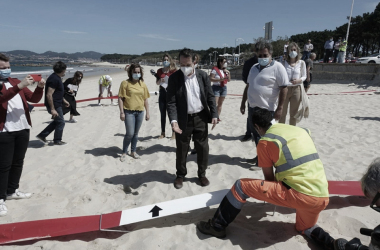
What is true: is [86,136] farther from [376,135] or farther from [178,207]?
[376,135]

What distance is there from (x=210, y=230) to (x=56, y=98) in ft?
14.8

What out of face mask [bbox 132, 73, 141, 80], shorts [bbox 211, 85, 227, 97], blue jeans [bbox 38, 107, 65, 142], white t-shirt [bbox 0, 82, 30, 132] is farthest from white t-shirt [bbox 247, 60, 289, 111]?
blue jeans [bbox 38, 107, 65, 142]

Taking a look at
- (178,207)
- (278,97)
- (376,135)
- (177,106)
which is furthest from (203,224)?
(376,135)

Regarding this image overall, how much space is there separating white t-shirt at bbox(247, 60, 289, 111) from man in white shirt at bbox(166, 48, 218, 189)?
→ 0.80m

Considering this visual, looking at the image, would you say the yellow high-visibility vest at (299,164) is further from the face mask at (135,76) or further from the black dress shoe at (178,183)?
the face mask at (135,76)

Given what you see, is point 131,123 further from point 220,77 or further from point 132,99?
point 220,77

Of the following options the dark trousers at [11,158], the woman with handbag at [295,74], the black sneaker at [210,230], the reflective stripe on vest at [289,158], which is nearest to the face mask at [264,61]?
the woman with handbag at [295,74]

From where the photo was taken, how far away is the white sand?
8.40 feet

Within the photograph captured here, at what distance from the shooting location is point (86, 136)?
6.33 metres

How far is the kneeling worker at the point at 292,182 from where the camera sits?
7.27 ft

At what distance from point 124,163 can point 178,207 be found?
2.10m

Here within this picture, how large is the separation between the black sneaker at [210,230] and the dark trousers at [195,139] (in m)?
1.08

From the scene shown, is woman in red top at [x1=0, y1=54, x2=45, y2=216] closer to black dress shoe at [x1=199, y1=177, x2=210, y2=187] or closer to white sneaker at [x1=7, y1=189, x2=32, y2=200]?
white sneaker at [x1=7, y1=189, x2=32, y2=200]

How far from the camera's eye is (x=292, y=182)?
2.25m
